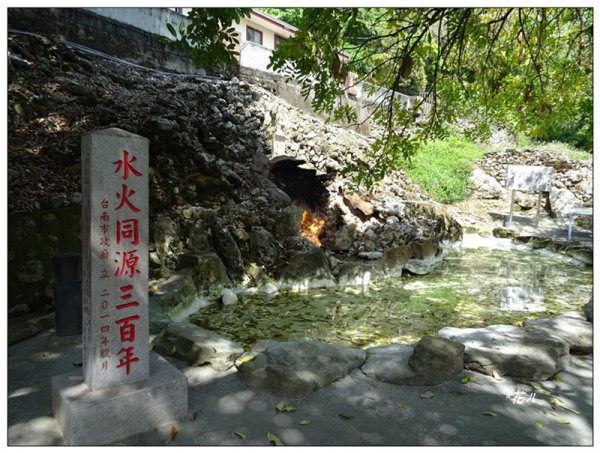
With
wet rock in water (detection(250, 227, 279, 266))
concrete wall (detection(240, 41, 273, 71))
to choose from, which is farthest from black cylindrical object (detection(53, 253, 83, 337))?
concrete wall (detection(240, 41, 273, 71))

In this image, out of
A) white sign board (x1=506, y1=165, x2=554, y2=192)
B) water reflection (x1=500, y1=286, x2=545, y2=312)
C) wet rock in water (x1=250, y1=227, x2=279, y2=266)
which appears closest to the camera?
water reflection (x1=500, y1=286, x2=545, y2=312)

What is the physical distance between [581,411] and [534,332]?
130 centimetres

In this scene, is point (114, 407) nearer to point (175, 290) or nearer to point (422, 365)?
point (422, 365)

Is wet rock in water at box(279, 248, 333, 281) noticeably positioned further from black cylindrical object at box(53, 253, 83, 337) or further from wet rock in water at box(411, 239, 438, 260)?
black cylindrical object at box(53, 253, 83, 337)

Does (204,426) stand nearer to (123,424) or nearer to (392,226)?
(123,424)

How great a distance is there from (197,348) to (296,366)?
97 cm

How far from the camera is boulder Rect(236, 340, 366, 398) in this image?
3141 mm

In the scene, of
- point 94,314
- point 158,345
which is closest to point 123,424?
point 94,314

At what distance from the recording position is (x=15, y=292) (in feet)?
14.7

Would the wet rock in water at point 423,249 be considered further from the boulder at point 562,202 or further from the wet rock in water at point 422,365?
the boulder at point 562,202

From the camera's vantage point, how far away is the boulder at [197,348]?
3.60 meters

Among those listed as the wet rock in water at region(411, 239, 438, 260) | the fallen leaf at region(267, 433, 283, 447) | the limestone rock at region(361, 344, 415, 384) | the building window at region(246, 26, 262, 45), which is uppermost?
the building window at region(246, 26, 262, 45)

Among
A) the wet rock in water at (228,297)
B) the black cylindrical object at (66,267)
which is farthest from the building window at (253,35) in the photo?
the black cylindrical object at (66,267)

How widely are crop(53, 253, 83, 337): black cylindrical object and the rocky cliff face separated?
2.90 feet
